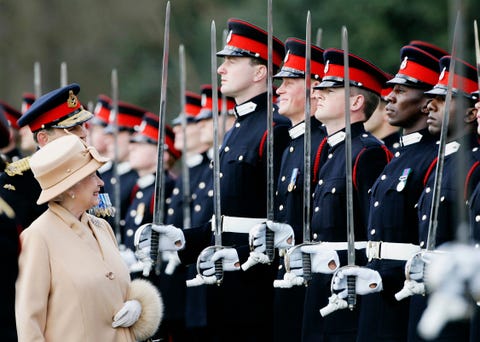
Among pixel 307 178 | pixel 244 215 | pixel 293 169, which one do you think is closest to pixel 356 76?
pixel 293 169

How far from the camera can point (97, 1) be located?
85.9 feet

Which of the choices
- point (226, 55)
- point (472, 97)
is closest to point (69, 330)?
point (472, 97)

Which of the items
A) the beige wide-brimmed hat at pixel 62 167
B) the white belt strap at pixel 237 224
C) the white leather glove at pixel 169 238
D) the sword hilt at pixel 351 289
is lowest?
the sword hilt at pixel 351 289

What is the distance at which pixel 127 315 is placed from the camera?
579 centimetres

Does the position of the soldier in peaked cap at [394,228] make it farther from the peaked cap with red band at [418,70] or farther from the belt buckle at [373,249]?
the peaked cap with red band at [418,70]

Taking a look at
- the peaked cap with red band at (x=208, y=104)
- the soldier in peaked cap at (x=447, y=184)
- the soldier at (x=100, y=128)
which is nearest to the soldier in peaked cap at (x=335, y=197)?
the soldier in peaked cap at (x=447, y=184)

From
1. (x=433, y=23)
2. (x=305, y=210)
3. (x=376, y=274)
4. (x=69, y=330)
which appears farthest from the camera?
(x=433, y=23)

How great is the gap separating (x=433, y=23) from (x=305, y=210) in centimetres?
1264

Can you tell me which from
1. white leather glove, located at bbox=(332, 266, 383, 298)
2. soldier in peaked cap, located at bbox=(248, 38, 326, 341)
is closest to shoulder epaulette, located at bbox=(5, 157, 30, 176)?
soldier in peaked cap, located at bbox=(248, 38, 326, 341)

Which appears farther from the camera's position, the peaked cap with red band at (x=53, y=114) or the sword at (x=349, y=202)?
the peaked cap with red band at (x=53, y=114)

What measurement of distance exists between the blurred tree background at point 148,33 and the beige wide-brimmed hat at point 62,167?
1309cm

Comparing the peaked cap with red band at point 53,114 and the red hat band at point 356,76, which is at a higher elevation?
the red hat band at point 356,76

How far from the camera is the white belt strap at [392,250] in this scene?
21.6ft

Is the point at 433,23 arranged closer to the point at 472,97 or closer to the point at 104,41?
the point at 104,41
